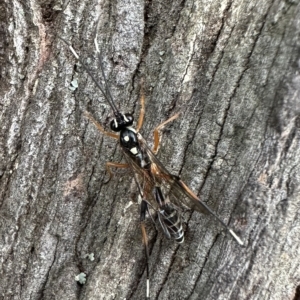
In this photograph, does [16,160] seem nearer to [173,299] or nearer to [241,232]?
[173,299]

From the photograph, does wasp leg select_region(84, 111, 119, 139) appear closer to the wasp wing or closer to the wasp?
the wasp

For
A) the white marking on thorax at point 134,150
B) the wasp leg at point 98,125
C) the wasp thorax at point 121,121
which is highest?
the wasp thorax at point 121,121

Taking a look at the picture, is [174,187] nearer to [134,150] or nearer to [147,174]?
[147,174]

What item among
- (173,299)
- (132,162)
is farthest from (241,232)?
(132,162)

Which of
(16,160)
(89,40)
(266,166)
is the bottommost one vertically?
(16,160)

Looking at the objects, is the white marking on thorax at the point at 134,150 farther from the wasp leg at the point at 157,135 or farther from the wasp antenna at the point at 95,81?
the wasp antenna at the point at 95,81

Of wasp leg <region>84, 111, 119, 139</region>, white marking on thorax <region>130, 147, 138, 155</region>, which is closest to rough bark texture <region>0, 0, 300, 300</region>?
wasp leg <region>84, 111, 119, 139</region>

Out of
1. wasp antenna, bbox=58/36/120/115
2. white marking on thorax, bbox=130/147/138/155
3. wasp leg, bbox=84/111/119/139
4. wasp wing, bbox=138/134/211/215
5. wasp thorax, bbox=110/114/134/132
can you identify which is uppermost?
wasp antenna, bbox=58/36/120/115

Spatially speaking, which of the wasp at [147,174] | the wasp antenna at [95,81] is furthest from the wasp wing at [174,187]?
the wasp antenna at [95,81]
